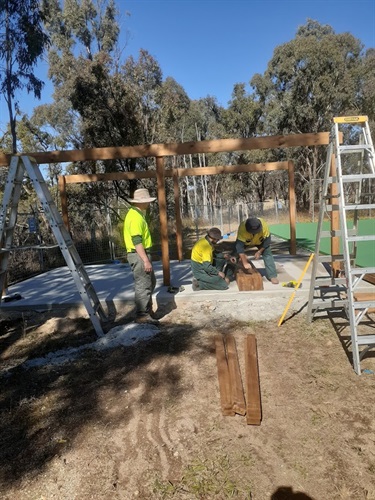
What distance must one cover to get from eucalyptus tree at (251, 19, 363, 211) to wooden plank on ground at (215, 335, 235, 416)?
71.7 feet

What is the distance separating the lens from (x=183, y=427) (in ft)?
8.89

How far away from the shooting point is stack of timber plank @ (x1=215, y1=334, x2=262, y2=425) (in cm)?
281

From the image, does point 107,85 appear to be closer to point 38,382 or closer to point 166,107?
point 166,107

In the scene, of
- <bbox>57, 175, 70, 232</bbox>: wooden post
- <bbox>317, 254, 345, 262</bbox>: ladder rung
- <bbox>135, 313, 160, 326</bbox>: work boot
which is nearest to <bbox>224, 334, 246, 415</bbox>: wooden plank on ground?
<bbox>135, 313, 160, 326</bbox>: work boot

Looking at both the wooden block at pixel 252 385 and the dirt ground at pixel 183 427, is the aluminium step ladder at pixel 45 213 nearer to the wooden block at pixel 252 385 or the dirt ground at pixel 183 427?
the dirt ground at pixel 183 427

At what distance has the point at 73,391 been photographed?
3348mm

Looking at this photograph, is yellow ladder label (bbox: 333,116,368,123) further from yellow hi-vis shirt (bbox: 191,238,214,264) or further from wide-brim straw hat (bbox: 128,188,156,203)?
yellow hi-vis shirt (bbox: 191,238,214,264)

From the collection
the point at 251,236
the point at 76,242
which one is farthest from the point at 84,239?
the point at 251,236

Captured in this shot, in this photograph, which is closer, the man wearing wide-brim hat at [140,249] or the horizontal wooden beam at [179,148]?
the man wearing wide-brim hat at [140,249]

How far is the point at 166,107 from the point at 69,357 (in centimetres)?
1946

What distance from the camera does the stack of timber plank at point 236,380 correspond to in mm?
2811

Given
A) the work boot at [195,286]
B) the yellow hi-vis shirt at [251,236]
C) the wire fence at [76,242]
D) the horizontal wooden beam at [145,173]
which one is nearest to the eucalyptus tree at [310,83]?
the wire fence at [76,242]

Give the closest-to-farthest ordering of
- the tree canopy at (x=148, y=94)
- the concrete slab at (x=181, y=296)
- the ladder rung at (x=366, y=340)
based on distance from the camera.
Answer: the ladder rung at (x=366, y=340)
the concrete slab at (x=181, y=296)
the tree canopy at (x=148, y=94)

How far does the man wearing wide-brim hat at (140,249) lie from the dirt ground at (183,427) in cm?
75
